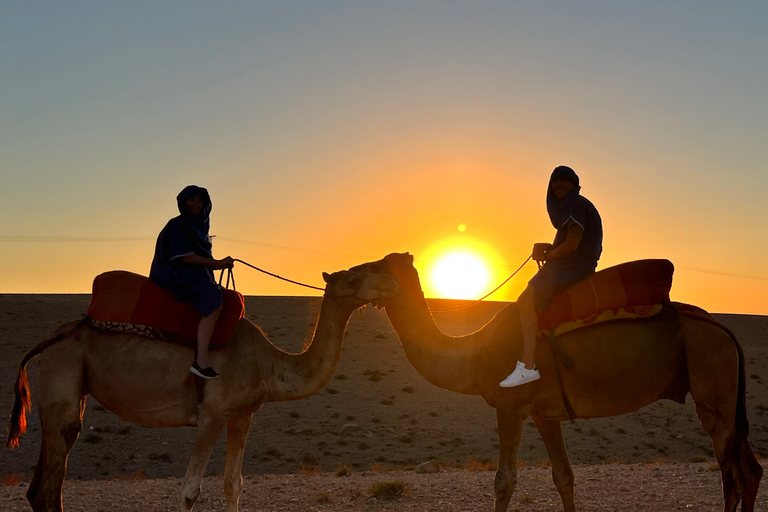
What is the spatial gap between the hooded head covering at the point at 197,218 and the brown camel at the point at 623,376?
332cm

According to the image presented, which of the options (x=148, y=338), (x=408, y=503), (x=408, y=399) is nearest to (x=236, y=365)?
(x=148, y=338)

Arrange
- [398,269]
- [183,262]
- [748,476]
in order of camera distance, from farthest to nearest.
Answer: [398,269]
[183,262]
[748,476]

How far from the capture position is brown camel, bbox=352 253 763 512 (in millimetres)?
8031

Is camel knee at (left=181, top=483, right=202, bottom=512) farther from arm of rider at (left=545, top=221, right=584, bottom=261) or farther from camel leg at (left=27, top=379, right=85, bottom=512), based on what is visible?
arm of rider at (left=545, top=221, right=584, bottom=261)

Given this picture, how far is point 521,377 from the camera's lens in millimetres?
8336

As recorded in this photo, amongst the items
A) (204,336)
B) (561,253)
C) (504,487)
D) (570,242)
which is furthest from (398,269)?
(504,487)

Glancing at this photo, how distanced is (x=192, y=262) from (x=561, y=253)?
4458 millimetres

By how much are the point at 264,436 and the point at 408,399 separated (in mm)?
9690

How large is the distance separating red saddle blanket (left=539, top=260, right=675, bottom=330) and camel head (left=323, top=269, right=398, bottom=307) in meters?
1.92

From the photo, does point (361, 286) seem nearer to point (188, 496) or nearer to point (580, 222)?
point (580, 222)

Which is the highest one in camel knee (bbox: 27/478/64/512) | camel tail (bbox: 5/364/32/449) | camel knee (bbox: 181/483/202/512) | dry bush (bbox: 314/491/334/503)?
camel tail (bbox: 5/364/32/449)

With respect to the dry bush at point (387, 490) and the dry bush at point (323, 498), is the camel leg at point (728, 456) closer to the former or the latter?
the dry bush at point (387, 490)

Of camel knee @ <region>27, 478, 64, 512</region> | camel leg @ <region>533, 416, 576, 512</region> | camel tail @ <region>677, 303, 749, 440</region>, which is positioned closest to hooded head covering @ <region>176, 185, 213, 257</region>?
camel knee @ <region>27, 478, 64, 512</region>

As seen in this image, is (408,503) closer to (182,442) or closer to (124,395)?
(124,395)
